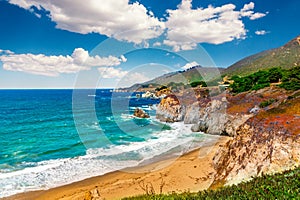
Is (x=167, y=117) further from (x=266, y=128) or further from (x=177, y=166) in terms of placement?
(x=266, y=128)

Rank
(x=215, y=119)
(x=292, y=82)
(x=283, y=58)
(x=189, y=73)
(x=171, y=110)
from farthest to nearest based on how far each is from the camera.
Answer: (x=283, y=58)
(x=189, y=73)
(x=171, y=110)
(x=215, y=119)
(x=292, y=82)

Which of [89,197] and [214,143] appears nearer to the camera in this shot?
[89,197]

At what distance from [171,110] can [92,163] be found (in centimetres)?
2627

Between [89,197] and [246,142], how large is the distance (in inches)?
391

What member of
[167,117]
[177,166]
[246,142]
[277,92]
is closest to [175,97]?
[167,117]

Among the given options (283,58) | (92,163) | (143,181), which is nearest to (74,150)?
(92,163)

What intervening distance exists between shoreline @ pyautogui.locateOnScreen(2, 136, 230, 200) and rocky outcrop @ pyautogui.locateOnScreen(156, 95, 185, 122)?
2213 cm

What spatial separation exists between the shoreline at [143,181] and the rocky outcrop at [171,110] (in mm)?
22132

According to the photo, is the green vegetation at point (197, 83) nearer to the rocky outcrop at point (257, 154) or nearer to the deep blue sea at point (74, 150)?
the deep blue sea at point (74, 150)

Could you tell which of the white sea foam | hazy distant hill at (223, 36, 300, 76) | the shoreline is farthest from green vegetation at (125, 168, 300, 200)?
hazy distant hill at (223, 36, 300, 76)

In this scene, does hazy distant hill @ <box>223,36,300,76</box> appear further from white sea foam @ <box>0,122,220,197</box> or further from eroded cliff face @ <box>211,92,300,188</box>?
eroded cliff face @ <box>211,92,300,188</box>

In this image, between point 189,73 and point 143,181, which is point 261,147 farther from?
point 189,73

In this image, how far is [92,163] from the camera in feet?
68.6

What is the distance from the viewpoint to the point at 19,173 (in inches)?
731
